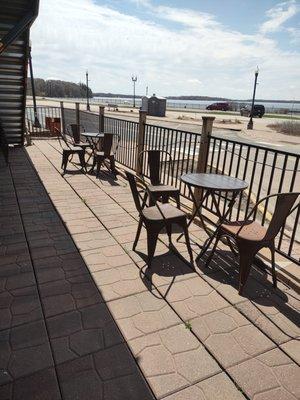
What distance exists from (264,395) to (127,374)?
2.97 ft

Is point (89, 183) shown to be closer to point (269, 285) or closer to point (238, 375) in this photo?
point (269, 285)

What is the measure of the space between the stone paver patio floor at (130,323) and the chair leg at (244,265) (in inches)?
5.1

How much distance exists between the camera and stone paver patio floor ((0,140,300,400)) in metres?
2.10

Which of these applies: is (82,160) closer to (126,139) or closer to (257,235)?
(126,139)

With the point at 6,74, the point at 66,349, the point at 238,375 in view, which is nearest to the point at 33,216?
the point at 66,349

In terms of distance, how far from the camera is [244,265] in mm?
3113

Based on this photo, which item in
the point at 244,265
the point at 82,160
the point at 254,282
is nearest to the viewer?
the point at 244,265

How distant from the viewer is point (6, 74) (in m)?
8.53

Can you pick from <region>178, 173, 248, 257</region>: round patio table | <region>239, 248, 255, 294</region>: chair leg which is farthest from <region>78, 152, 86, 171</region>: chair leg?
<region>239, 248, 255, 294</region>: chair leg

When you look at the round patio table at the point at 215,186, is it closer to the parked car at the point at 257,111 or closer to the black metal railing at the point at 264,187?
the black metal railing at the point at 264,187

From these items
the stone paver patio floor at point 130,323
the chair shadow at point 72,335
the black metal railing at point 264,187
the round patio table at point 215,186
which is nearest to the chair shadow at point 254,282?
the stone paver patio floor at point 130,323

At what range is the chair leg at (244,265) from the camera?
122 inches

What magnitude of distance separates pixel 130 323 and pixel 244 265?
1245mm

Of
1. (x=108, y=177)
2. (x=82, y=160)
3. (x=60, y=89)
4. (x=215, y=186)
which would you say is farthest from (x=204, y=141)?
(x=60, y=89)
